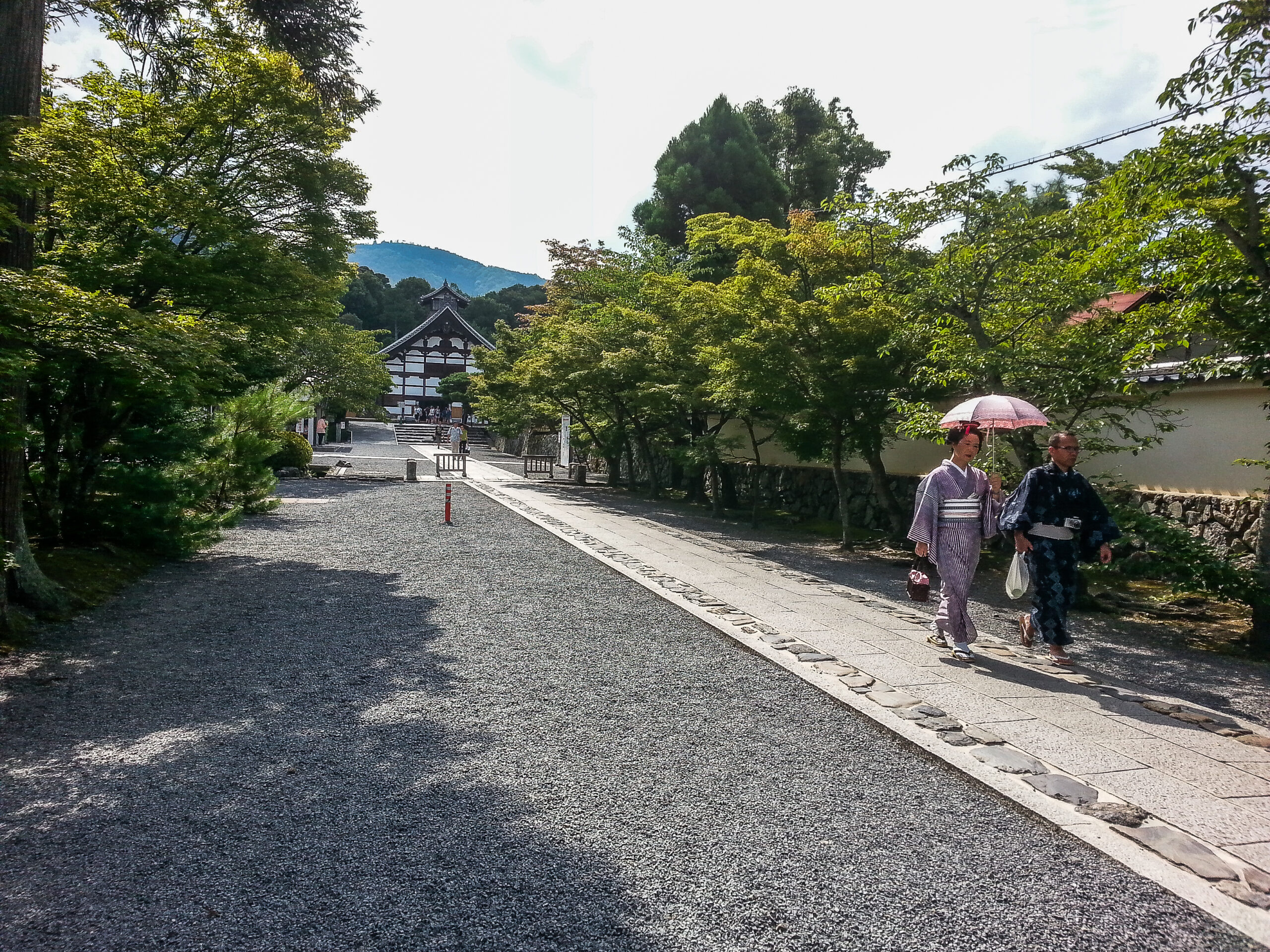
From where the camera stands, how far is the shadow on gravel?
2420mm

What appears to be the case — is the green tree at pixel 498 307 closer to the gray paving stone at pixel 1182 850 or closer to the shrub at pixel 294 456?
the shrub at pixel 294 456

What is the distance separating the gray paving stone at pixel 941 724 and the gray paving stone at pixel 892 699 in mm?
264

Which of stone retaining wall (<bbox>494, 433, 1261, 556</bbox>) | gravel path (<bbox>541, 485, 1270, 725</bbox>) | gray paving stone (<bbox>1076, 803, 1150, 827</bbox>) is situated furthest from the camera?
stone retaining wall (<bbox>494, 433, 1261, 556</bbox>)

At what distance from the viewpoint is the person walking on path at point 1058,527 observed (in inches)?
217

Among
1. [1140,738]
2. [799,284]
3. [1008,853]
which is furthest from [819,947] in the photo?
[799,284]

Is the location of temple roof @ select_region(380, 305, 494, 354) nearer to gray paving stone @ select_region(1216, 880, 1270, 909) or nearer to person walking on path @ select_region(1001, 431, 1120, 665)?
person walking on path @ select_region(1001, 431, 1120, 665)

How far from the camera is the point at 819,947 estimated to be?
94.0 inches

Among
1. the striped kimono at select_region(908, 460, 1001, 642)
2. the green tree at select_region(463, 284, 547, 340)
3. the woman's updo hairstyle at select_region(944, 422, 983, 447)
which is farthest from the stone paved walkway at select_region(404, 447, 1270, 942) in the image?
the green tree at select_region(463, 284, 547, 340)

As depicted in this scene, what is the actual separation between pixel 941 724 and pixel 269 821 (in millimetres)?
3379

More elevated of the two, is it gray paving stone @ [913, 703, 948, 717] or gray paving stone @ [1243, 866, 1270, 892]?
gray paving stone @ [1243, 866, 1270, 892]

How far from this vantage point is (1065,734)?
4262mm

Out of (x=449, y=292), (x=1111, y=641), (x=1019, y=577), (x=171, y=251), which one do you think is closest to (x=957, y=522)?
(x=1019, y=577)

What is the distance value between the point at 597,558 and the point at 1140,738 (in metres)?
7.17

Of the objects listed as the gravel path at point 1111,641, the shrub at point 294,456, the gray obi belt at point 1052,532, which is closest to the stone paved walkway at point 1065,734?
the gravel path at point 1111,641
